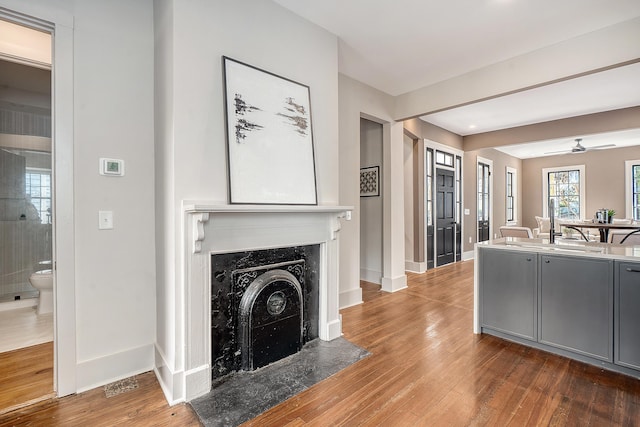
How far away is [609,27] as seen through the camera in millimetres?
2697

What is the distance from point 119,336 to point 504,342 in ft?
10.7

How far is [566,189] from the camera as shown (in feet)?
29.7

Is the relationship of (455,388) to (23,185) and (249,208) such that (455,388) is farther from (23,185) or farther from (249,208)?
(23,185)

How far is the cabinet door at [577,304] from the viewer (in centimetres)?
231

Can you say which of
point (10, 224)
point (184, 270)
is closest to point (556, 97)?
point (184, 270)

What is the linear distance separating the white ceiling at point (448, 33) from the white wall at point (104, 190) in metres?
1.32

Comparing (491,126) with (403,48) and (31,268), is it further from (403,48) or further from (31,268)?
(31,268)

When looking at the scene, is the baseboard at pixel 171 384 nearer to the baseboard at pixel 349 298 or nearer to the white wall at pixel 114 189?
the white wall at pixel 114 189

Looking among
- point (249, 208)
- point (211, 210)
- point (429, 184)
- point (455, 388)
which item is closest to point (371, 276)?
point (429, 184)

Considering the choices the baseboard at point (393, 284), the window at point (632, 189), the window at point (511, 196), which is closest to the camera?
the baseboard at point (393, 284)

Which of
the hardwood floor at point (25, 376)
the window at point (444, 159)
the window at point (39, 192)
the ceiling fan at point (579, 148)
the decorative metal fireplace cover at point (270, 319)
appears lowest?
the hardwood floor at point (25, 376)

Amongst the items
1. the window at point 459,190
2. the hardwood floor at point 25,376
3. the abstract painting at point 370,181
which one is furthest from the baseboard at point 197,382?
the window at point 459,190

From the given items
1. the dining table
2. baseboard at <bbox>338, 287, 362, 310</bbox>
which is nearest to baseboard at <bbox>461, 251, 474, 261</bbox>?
the dining table

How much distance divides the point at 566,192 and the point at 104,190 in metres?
11.3
